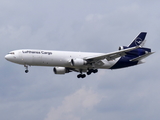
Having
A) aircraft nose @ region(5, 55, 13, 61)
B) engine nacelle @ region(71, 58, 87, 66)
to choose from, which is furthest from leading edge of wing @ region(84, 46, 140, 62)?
aircraft nose @ region(5, 55, 13, 61)

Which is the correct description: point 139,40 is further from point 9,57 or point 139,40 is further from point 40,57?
point 9,57

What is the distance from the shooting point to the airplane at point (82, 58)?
90062mm

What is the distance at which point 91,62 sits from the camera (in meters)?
93.6

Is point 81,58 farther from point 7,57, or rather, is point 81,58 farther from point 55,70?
point 7,57

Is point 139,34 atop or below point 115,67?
atop

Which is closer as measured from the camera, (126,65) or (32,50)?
(32,50)

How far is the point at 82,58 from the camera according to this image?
9356 cm

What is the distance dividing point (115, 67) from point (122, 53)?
266 inches

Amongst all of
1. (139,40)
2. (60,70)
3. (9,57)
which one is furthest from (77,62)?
(139,40)

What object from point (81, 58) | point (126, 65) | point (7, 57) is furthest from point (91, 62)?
point (7, 57)

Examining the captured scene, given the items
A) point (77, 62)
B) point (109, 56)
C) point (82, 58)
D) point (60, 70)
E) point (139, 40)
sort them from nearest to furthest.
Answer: point (77, 62)
point (109, 56)
point (82, 58)
point (60, 70)
point (139, 40)

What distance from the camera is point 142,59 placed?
319 ft

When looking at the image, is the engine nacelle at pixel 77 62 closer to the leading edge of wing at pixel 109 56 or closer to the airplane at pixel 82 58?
the airplane at pixel 82 58

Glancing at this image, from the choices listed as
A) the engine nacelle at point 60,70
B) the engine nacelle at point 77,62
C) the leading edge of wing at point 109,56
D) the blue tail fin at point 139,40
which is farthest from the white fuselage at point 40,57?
the blue tail fin at point 139,40
